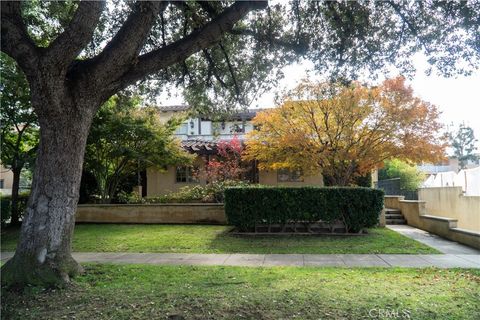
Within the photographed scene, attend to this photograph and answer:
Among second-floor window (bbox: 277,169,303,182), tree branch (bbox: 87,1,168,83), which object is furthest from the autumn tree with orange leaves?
tree branch (bbox: 87,1,168,83)

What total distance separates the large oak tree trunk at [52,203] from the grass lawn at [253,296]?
45 cm

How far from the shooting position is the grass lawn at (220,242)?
1055 cm

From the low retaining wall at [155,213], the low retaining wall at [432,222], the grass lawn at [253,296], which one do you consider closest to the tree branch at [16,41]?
the grass lawn at [253,296]

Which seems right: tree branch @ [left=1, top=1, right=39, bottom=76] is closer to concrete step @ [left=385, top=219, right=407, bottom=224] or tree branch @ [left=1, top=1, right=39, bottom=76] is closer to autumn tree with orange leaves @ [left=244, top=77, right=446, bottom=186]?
autumn tree with orange leaves @ [left=244, top=77, right=446, bottom=186]

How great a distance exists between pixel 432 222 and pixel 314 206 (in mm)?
4750

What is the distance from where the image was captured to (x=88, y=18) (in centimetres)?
579

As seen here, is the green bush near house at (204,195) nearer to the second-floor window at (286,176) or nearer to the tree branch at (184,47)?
the second-floor window at (286,176)

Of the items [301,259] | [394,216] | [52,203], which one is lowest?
[301,259]

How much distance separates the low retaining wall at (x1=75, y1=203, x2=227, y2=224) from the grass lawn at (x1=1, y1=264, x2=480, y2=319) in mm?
8630

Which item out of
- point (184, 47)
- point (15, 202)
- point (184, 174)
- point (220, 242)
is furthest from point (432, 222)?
point (15, 202)

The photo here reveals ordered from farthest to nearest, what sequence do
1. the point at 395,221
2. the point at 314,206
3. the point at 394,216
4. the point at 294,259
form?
the point at 394,216, the point at 395,221, the point at 314,206, the point at 294,259

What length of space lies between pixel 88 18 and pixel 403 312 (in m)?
5.68

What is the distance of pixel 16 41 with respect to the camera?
5.76 metres

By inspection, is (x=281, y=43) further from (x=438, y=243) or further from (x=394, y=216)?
(x=394, y=216)
